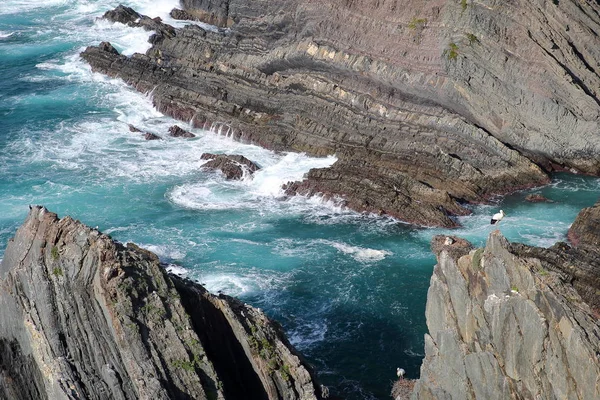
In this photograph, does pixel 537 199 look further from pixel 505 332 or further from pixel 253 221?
pixel 505 332

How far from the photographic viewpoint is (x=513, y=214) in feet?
174

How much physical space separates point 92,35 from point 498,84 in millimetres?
48168

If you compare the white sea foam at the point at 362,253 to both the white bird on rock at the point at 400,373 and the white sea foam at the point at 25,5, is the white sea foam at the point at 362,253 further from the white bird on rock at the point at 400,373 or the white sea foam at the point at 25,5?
the white sea foam at the point at 25,5

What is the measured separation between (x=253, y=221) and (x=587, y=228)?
20017 mm

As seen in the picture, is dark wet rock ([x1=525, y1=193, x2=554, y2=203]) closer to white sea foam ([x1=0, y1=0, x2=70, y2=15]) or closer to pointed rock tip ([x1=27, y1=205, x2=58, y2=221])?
pointed rock tip ([x1=27, y1=205, x2=58, y2=221])

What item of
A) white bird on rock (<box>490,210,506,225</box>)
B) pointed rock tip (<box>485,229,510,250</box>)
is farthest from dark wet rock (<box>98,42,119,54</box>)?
pointed rock tip (<box>485,229,510,250</box>)

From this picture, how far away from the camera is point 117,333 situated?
2869cm

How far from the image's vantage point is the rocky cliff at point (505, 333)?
26.6m

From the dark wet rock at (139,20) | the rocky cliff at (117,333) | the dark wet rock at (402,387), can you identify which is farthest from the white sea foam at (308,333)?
the dark wet rock at (139,20)

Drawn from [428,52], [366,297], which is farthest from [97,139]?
[366,297]

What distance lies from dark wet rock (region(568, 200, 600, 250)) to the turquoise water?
38.4 inches

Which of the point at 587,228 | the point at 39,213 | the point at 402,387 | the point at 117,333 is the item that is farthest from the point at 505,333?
the point at 587,228

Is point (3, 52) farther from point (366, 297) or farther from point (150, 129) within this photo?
point (366, 297)

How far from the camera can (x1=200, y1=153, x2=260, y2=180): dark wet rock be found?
59.1m
